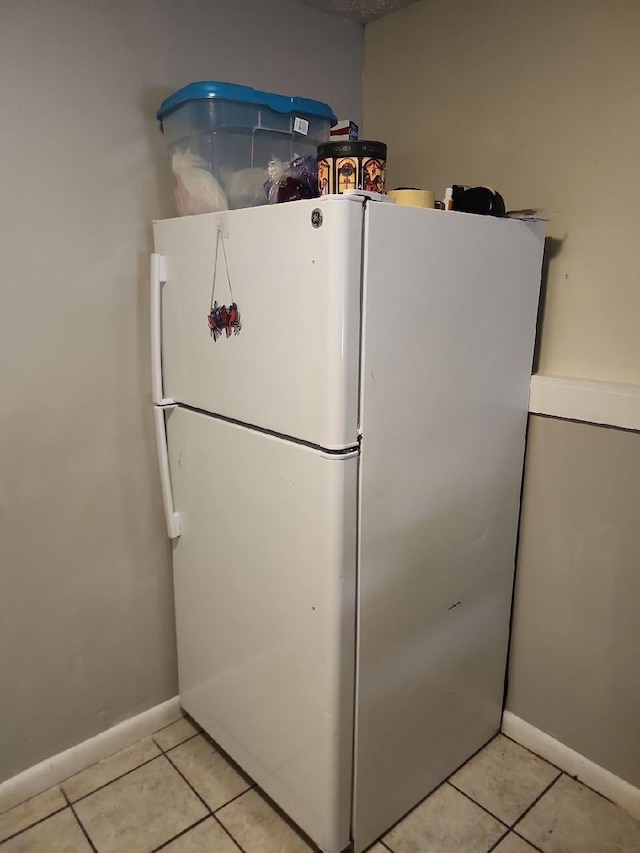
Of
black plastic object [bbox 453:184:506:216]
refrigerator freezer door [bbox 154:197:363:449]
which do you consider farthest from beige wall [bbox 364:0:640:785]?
refrigerator freezer door [bbox 154:197:363:449]

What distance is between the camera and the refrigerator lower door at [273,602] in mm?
1267

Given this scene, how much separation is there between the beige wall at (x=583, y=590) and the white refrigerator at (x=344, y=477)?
3.4 inches

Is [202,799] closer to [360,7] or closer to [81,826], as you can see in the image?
[81,826]

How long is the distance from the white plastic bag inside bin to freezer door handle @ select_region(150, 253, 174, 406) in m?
0.15

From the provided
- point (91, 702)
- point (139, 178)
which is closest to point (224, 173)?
point (139, 178)

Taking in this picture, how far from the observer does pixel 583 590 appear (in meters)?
1.64

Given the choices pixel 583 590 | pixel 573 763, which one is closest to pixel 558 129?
pixel 583 590

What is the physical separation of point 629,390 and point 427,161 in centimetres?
92

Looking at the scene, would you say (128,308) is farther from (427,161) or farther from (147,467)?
(427,161)

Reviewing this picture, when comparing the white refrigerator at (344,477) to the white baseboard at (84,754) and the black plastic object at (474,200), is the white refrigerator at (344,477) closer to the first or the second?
the black plastic object at (474,200)

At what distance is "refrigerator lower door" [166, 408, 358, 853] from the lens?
1.27 m

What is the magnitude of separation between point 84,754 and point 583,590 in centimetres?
147

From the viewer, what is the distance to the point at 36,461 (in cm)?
154

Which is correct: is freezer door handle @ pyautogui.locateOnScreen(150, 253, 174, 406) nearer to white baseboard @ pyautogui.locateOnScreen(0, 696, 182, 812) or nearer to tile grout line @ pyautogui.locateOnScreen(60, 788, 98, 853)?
white baseboard @ pyautogui.locateOnScreen(0, 696, 182, 812)
